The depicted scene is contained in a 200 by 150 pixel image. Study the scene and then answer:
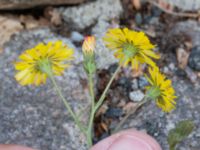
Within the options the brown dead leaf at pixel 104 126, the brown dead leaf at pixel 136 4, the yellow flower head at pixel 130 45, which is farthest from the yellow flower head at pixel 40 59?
the brown dead leaf at pixel 136 4

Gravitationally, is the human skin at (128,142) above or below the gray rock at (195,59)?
above

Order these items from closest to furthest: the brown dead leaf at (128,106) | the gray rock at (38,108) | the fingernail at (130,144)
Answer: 1. the fingernail at (130,144)
2. the gray rock at (38,108)
3. the brown dead leaf at (128,106)

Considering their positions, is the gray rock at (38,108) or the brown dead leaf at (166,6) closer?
the gray rock at (38,108)

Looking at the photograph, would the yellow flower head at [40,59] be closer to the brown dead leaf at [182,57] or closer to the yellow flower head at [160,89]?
the yellow flower head at [160,89]

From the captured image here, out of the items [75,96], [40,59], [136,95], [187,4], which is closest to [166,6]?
[187,4]

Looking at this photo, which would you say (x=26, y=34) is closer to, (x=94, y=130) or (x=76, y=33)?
(x=76, y=33)

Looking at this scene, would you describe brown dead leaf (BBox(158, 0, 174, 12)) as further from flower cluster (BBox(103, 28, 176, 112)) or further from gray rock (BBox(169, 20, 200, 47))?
flower cluster (BBox(103, 28, 176, 112))

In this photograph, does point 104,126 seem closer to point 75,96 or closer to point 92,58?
point 75,96
